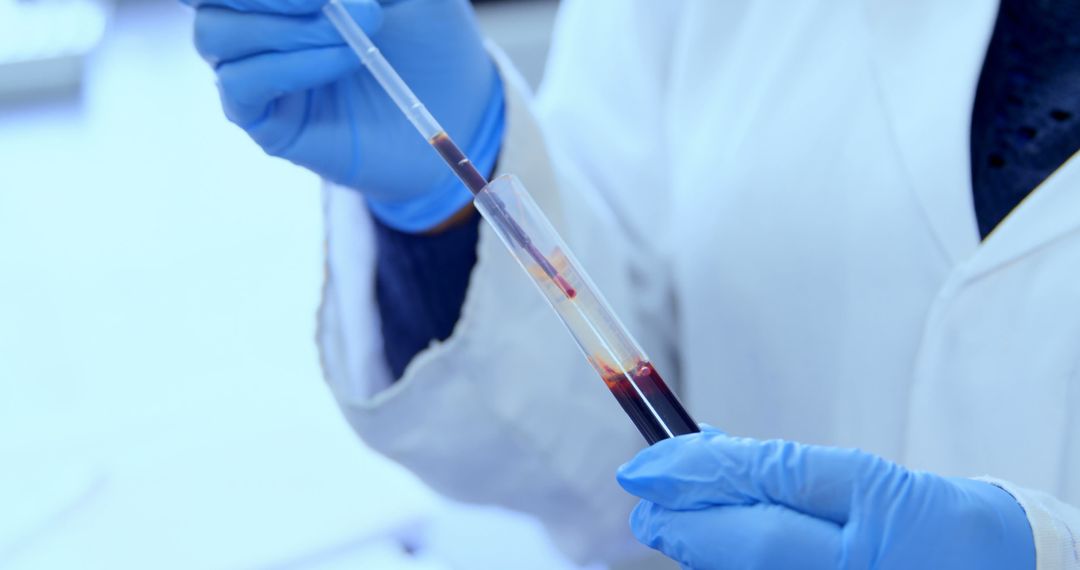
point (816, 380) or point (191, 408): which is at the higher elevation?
point (191, 408)

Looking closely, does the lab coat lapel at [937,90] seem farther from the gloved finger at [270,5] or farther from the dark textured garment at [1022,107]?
the gloved finger at [270,5]

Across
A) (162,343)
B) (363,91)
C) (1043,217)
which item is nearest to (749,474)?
(1043,217)

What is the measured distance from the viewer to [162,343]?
102 centimetres

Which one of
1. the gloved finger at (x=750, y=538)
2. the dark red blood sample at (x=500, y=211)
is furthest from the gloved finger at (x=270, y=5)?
the gloved finger at (x=750, y=538)

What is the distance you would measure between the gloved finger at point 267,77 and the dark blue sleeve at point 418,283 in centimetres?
16

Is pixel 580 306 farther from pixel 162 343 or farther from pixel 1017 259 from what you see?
pixel 162 343

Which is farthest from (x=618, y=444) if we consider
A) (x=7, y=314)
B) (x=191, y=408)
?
(x=7, y=314)

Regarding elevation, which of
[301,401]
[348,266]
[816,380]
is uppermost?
[348,266]

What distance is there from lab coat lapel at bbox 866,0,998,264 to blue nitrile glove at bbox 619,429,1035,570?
0.21 meters

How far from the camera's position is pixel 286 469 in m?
0.89

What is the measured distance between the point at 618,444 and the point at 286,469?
31 centimetres

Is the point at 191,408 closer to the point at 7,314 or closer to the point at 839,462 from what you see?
the point at 7,314

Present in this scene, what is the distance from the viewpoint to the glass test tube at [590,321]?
48 cm

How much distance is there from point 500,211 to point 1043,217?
12.1 inches
